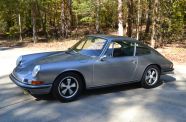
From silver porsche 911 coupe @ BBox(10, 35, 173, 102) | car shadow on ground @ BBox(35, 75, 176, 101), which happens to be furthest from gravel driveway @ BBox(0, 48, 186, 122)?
silver porsche 911 coupe @ BBox(10, 35, 173, 102)

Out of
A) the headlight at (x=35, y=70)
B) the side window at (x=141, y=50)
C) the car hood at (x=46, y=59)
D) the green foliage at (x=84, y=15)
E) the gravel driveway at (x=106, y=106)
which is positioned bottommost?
the gravel driveway at (x=106, y=106)

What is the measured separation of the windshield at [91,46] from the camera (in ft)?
23.6

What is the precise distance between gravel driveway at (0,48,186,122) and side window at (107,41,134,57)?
97 cm

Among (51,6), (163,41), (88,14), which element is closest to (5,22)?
(51,6)

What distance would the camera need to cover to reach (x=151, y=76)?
8.08 meters

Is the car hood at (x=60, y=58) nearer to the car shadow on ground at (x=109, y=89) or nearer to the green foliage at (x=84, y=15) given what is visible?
the car shadow on ground at (x=109, y=89)

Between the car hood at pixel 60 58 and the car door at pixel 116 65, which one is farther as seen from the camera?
the car door at pixel 116 65

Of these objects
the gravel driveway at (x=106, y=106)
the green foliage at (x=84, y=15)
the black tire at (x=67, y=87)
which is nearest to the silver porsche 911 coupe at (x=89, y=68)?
the black tire at (x=67, y=87)

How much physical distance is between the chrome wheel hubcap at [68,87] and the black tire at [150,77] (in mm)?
2044

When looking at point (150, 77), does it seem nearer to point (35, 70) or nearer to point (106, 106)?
point (106, 106)

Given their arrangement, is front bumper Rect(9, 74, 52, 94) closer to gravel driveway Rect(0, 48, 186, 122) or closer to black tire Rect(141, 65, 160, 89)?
gravel driveway Rect(0, 48, 186, 122)

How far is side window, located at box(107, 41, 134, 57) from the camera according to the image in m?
7.27

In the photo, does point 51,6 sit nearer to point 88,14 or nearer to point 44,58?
point 88,14

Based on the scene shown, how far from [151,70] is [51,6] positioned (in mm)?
21932
